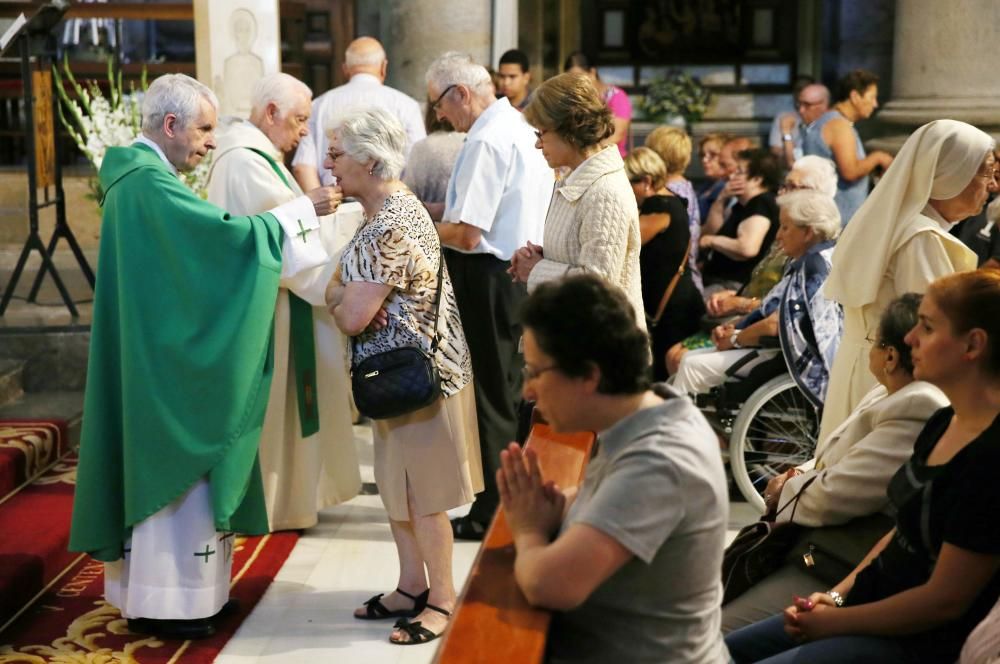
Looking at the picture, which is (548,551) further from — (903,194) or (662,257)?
(662,257)

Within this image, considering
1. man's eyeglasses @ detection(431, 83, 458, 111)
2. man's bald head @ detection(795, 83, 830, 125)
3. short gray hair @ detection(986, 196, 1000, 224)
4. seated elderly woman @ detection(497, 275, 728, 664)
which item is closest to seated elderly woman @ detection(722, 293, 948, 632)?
seated elderly woman @ detection(497, 275, 728, 664)

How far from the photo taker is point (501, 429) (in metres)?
5.43

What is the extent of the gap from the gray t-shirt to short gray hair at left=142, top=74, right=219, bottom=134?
228 centimetres

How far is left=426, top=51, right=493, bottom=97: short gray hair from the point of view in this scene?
5.10 meters

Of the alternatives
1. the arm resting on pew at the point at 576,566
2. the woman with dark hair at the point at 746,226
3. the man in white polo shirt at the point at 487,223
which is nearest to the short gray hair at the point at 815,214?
the man in white polo shirt at the point at 487,223

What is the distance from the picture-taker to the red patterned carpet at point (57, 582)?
13.8 feet

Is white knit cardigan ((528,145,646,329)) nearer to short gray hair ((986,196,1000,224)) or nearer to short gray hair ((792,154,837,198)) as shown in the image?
short gray hair ((986,196,1000,224))

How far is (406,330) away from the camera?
13.7ft

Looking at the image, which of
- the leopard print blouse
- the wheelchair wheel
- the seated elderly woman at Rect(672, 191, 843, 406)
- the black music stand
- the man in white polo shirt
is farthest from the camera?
the black music stand

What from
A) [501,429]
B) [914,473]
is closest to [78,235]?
[501,429]

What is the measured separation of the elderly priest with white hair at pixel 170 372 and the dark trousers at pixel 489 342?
1123mm

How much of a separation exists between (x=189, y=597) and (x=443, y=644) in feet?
7.71

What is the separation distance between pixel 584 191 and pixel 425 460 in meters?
0.93

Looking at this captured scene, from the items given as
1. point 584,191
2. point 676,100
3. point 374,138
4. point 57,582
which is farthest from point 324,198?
point 676,100
